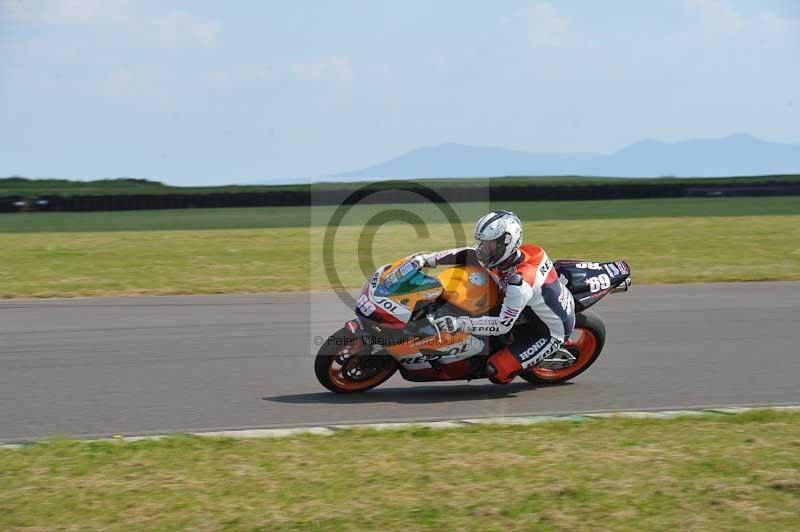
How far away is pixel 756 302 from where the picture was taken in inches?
470

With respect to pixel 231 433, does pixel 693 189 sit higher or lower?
higher

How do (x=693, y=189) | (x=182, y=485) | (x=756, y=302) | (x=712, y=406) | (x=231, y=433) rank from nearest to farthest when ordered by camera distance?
(x=182, y=485), (x=231, y=433), (x=712, y=406), (x=756, y=302), (x=693, y=189)

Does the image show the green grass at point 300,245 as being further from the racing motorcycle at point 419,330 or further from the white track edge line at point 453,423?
the white track edge line at point 453,423

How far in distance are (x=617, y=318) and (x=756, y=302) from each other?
2.04 meters

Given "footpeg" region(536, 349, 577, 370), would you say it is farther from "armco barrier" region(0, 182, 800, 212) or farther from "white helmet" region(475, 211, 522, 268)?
"armco barrier" region(0, 182, 800, 212)

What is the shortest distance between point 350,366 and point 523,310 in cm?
140

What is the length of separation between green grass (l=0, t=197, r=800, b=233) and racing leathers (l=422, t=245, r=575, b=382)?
17.9 m

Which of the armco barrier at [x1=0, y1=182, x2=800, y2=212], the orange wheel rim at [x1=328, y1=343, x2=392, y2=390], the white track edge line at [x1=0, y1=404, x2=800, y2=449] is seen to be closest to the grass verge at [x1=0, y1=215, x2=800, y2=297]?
the orange wheel rim at [x1=328, y1=343, x2=392, y2=390]

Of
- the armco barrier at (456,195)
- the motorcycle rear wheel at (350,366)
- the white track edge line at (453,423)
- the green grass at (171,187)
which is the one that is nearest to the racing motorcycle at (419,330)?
the motorcycle rear wheel at (350,366)

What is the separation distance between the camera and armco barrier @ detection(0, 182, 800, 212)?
33.4m

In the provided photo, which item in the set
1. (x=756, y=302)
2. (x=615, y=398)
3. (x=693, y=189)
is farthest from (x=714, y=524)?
(x=693, y=189)

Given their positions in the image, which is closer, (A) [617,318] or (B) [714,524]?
(B) [714,524]

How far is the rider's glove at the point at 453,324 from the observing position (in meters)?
7.15

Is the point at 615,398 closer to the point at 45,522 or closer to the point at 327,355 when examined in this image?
the point at 327,355
